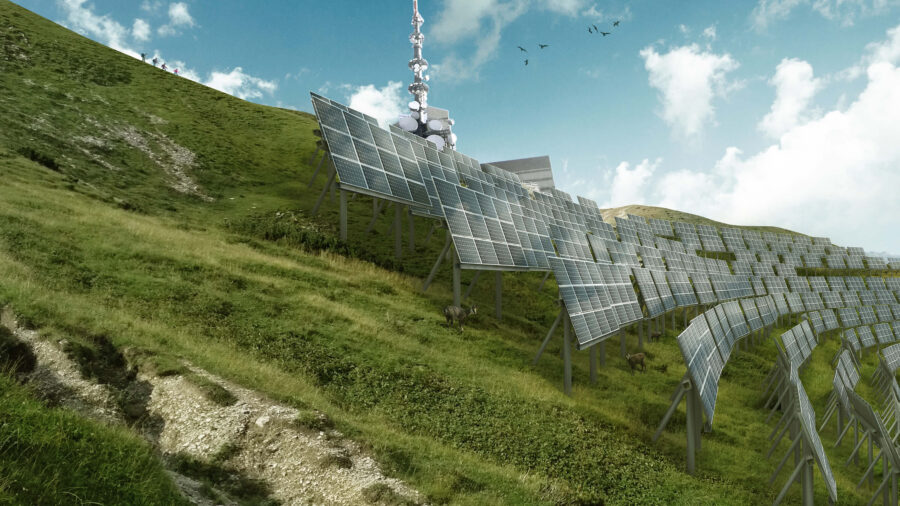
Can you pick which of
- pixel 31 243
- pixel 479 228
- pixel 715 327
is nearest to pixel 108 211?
pixel 31 243

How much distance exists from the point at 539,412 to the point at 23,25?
6745 centimetres

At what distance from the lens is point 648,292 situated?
76.9 ft

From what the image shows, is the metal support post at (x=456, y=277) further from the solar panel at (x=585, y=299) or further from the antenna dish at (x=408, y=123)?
the antenna dish at (x=408, y=123)

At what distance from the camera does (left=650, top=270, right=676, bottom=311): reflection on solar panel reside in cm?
2523

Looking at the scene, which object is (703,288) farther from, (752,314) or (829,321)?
(829,321)

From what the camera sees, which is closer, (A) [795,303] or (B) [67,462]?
(B) [67,462]

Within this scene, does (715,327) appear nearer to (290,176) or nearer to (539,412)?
(539,412)

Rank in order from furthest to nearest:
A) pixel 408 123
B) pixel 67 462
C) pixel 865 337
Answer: pixel 408 123 < pixel 865 337 < pixel 67 462

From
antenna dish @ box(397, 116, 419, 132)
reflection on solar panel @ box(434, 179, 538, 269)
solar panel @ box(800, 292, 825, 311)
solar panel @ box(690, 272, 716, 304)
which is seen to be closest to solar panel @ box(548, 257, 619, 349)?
reflection on solar panel @ box(434, 179, 538, 269)

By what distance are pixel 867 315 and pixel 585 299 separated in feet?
133

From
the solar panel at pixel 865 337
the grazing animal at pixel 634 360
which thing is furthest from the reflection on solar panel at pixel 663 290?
the solar panel at pixel 865 337

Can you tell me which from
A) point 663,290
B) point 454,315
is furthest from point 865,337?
point 454,315

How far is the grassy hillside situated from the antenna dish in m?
39.4

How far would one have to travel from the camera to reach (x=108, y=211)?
23.3 m
